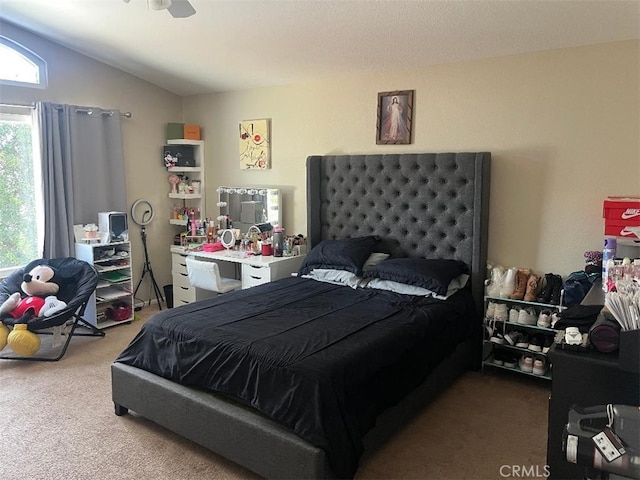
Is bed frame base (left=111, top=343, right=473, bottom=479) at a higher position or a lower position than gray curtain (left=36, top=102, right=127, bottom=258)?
lower

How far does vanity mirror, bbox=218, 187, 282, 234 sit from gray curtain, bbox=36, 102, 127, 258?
3.23 ft

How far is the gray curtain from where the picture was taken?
4395 mm

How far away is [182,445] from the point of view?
2.69 metres

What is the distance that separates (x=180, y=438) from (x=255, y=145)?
2.93 meters

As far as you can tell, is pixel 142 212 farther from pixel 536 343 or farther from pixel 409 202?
pixel 536 343

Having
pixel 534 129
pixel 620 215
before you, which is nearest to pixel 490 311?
pixel 620 215

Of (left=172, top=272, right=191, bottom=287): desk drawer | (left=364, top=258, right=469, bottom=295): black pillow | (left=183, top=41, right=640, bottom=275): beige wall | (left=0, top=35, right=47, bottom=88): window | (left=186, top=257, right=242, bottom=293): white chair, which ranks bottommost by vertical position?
(left=172, top=272, right=191, bottom=287): desk drawer

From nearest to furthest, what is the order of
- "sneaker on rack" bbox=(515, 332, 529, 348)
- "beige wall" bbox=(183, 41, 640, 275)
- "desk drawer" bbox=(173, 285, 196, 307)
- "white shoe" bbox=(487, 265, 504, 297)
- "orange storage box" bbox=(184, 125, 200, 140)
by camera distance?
1. "beige wall" bbox=(183, 41, 640, 275)
2. "sneaker on rack" bbox=(515, 332, 529, 348)
3. "white shoe" bbox=(487, 265, 504, 297)
4. "desk drawer" bbox=(173, 285, 196, 307)
5. "orange storage box" bbox=(184, 125, 200, 140)

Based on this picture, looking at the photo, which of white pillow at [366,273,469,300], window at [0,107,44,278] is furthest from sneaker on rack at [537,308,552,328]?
window at [0,107,44,278]

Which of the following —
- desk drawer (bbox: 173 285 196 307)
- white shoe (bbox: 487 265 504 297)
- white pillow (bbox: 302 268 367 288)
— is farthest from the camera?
desk drawer (bbox: 173 285 196 307)

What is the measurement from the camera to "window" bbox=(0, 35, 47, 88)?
13.8ft

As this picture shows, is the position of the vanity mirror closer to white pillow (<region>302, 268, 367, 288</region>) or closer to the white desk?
the white desk

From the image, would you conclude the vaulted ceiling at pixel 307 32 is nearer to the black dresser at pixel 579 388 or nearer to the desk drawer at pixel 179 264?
the desk drawer at pixel 179 264

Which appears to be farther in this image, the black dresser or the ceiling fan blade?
the ceiling fan blade
